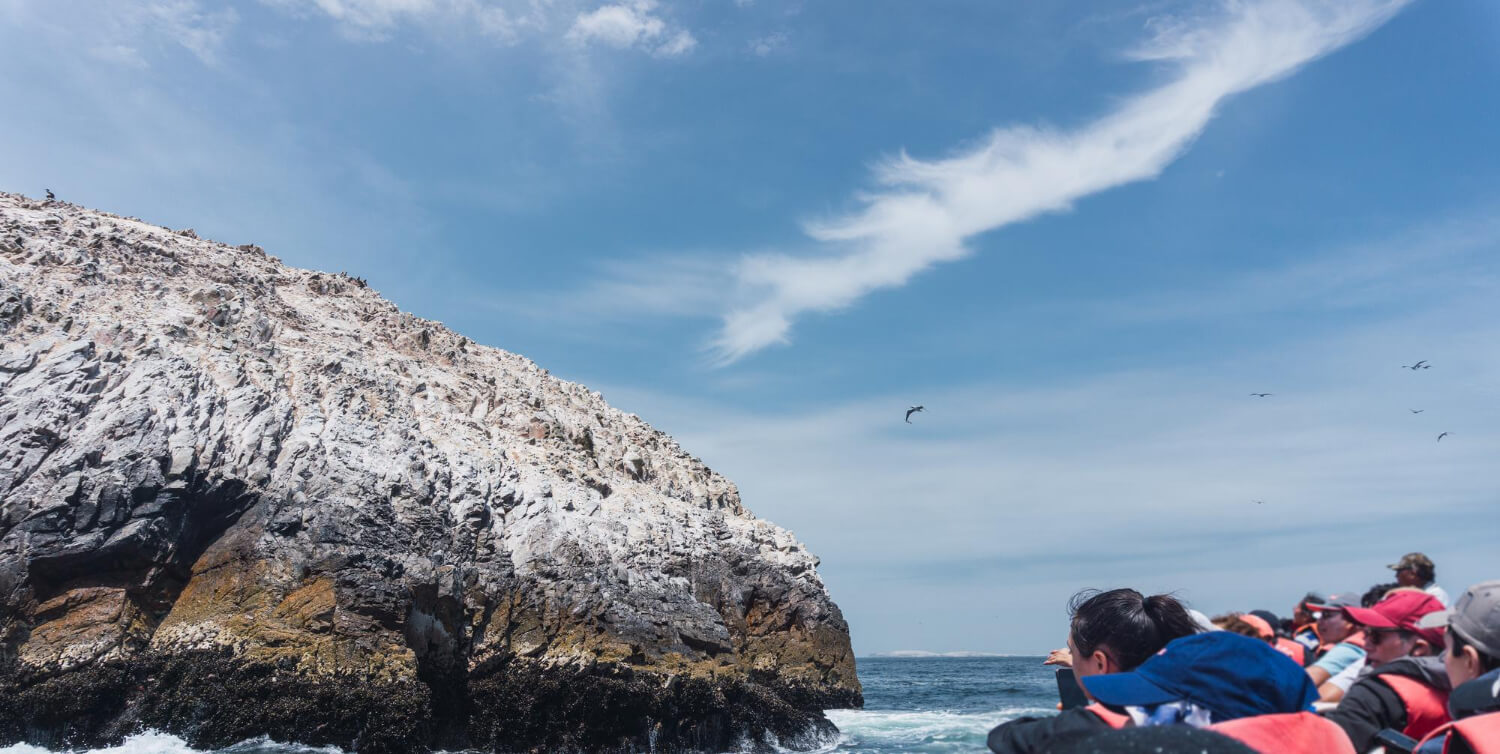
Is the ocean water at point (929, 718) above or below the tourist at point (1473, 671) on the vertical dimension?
below

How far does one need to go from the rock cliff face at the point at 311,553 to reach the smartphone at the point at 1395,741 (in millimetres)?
16472

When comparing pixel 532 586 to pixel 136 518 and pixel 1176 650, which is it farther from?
pixel 1176 650

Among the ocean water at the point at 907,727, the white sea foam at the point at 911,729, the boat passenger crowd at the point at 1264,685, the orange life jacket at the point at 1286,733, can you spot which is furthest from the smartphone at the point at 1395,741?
the white sea foam at the point at 911,729

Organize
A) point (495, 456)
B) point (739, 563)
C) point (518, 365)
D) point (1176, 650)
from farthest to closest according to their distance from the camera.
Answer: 1. point (518, 365)
2. point (739, 563)
3. point (495, 456)
4. point (1176, 650)

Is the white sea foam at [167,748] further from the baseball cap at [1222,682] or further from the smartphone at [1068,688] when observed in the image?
the baseball cap at [1222,682]

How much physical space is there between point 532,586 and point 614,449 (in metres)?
10.4

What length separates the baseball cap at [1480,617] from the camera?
2.90 m

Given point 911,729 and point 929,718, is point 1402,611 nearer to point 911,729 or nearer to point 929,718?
point 911,729

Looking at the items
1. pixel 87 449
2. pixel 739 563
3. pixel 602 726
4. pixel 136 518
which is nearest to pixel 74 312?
pixel 87 449

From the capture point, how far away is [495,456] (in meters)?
24.7

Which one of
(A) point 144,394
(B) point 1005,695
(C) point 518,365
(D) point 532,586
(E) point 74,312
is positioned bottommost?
(B) point 1005,695

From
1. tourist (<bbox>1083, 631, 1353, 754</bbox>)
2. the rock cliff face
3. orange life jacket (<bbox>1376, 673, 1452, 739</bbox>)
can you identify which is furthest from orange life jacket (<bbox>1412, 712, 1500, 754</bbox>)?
the rock cliff face

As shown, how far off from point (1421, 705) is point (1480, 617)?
1.81 feet

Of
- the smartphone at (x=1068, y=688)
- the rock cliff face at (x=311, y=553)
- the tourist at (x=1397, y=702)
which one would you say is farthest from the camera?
the rock cliff face at (x=311, y=553)
